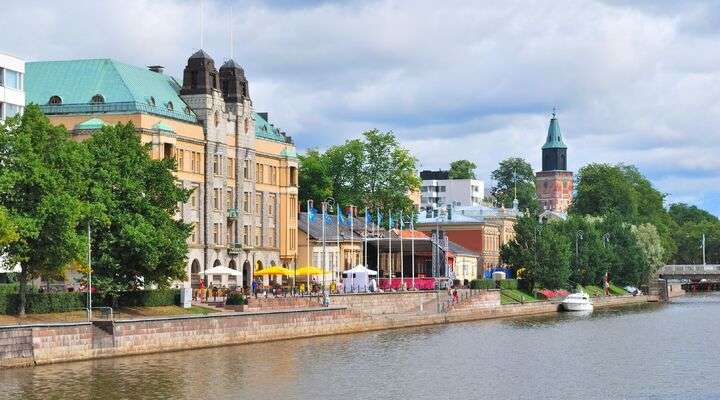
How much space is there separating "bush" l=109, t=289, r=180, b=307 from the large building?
1865cm

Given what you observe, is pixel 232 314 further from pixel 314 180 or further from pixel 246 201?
pixel 314 180

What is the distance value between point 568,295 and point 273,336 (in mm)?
70584

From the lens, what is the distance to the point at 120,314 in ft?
280

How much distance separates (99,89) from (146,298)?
2958 cm

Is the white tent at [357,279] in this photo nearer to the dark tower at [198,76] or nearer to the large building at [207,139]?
the large building at [207,139]

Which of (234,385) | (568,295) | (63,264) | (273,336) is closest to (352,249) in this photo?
(568,295)

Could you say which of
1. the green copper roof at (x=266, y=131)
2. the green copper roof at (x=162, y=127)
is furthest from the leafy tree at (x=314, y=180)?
the green copper roof at (x=162, y=127)

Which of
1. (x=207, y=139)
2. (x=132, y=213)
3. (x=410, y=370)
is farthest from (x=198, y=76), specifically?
(x=410, y=370)

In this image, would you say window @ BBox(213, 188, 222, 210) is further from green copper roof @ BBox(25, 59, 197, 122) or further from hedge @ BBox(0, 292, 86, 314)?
hedge @ BBox(0, 292, 86, 314)

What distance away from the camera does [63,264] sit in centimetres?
7888

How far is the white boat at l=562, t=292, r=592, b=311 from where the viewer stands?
5817 inches

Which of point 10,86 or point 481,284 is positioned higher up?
point 10,86

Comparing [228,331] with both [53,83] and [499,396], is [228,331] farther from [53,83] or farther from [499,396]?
[53,83]

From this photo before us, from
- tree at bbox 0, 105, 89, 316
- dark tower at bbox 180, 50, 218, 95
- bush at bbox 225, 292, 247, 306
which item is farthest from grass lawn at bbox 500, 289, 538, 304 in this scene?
tree at bbox 0, 105, 89, 316
